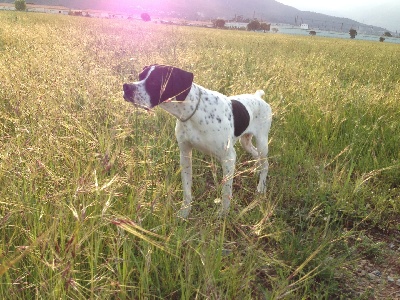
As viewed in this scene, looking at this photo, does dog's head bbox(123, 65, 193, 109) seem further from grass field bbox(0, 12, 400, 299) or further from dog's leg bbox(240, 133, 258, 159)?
dog's leg bbox(240, 133, 258, 159)

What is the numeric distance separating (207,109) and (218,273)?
1.32 metres

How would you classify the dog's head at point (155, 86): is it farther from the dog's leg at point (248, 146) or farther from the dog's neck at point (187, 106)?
the dog's leg at point (248, 146)

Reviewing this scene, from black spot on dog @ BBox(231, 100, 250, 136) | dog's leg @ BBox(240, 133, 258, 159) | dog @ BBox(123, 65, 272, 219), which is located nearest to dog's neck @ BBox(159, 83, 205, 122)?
dog @ BBox(123, 65, 272, 219)

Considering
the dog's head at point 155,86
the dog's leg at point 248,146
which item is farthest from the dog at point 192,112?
the dog's leg at point 248,146

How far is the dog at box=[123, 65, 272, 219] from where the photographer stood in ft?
8.19

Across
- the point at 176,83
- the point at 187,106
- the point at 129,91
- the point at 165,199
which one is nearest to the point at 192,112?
the point at 187,106

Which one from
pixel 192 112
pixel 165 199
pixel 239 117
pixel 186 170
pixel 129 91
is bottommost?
pixel 186 170

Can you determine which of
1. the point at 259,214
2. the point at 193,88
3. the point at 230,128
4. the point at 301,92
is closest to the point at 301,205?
the point at 259,214

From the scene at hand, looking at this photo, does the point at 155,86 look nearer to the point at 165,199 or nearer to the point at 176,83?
the point at 176,83

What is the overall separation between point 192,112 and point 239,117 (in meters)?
0.60

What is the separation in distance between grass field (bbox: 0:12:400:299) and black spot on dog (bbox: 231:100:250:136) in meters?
0.43

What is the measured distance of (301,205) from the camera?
3.14 meters

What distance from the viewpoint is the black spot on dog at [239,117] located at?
3096 mm

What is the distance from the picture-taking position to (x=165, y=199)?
209 cm
